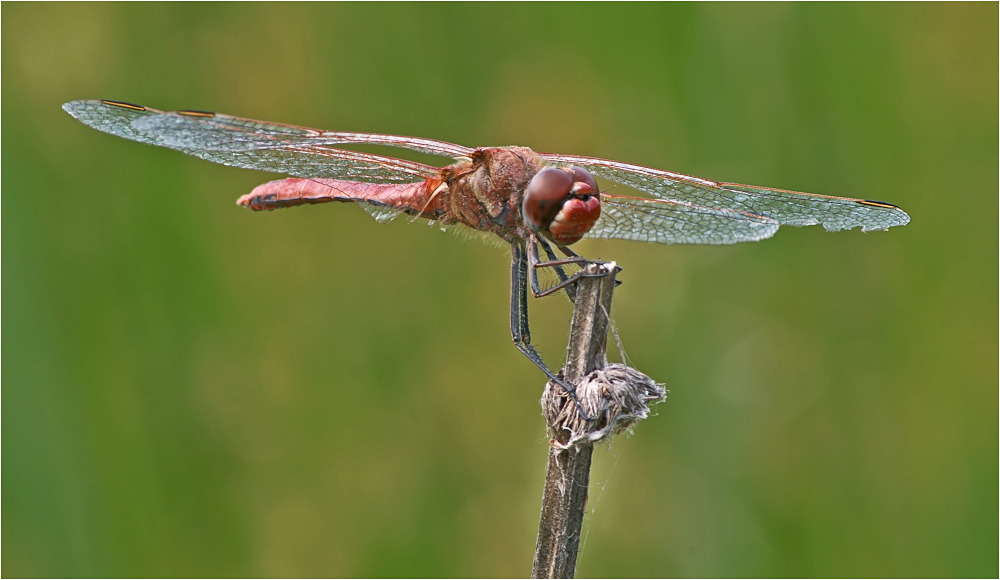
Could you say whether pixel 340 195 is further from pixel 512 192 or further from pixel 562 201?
pixel 562 201

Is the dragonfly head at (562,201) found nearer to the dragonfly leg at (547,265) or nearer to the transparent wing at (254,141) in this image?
the dragonfly leg at (547,265)

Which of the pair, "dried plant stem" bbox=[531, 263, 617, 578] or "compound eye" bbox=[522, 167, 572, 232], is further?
"compound eye" bbox=[522, 167, 572, 232]

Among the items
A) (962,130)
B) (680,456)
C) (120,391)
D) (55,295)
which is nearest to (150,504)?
(120,391)

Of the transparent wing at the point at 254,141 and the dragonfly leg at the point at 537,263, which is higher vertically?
the transparent wing at the point at 254,141

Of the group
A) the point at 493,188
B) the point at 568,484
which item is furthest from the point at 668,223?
the point at 568,484

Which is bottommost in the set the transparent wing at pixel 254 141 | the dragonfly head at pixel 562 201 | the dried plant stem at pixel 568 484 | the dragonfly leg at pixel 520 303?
the dried plant stem at pixel 568 484

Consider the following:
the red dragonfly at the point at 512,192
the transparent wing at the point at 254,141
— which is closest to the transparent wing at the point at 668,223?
the red dragonfly at the point at 512,192

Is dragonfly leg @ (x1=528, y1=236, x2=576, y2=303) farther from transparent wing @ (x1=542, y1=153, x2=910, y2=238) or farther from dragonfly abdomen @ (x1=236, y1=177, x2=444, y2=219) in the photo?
dragonfly abdomen @ (x1=236, y1=177, x2=444, y2=219)

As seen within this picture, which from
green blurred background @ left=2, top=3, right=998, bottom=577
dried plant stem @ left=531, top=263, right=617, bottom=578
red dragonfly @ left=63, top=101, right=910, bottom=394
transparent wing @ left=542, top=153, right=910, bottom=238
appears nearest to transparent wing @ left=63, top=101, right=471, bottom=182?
red dragonfly @ left=63, top=101, right=910, bottom=394
